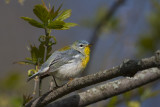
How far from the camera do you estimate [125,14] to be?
5.11m

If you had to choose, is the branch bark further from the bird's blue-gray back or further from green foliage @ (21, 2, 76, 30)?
the bird's blue-gray back

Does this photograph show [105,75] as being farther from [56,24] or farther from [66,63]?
[66,63]

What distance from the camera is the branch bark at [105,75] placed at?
1.96 m

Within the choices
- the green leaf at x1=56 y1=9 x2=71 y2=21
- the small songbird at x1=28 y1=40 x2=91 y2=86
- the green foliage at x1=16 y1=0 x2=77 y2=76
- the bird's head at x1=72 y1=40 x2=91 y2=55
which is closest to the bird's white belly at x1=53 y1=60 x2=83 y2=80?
the small songbird at x1=28 y1=40 x2=91 y2=86

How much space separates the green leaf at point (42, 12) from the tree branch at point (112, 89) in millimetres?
746

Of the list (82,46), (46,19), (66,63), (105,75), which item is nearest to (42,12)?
(46,19)

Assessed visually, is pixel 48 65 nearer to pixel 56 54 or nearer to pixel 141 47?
pixel 56 54

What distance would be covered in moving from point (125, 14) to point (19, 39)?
5358 millimetres

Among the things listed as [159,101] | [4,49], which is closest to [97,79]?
[159,101]

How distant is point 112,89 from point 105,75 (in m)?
0.52

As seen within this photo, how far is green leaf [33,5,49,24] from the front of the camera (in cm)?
253

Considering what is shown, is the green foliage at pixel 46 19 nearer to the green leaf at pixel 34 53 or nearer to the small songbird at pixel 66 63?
the green leaf at pixel 34 53

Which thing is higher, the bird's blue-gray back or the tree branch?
the bird's blue-gray back

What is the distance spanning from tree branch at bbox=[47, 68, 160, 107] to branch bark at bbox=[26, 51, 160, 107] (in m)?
0.13
